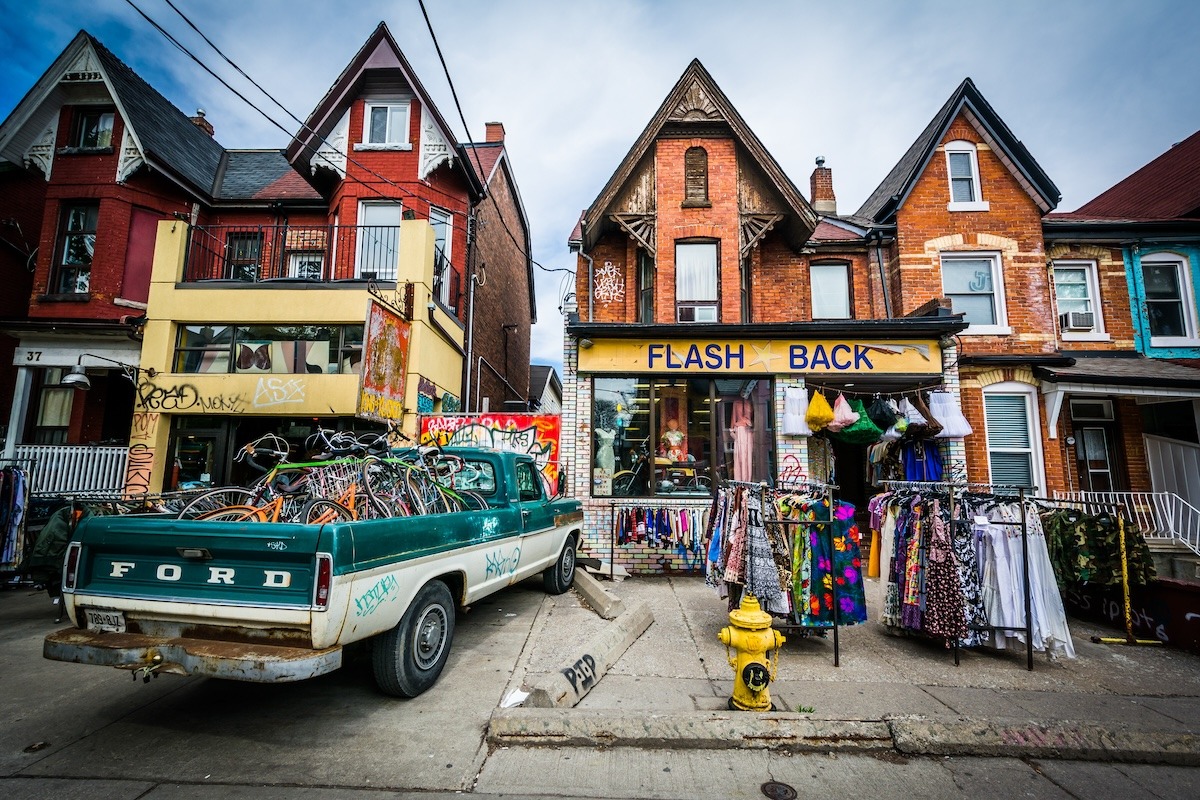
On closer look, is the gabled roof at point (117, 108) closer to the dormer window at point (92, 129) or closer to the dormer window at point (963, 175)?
the dormer window at point (92, 129)

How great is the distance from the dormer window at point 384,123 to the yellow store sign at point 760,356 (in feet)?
28.2

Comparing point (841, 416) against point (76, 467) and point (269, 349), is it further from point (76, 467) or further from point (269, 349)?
point (76, 467)

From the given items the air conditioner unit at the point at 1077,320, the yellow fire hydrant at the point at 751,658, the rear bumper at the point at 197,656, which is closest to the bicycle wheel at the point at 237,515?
the rear bumper at the point at 197,656

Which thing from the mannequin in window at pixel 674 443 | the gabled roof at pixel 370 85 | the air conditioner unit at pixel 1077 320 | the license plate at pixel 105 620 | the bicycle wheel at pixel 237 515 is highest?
the gabled roof at pixel 370 85

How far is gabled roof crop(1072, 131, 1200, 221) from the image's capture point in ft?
42.5

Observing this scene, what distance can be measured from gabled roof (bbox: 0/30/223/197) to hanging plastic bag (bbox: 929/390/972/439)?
17889 mm

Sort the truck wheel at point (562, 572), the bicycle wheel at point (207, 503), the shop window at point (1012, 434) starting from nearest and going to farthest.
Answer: the bicycle wheel at point (207, 503), the truck wheel at point (562, 572), the shop window at point (1012, 434)

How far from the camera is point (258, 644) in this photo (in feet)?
10.8

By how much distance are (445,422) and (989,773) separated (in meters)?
9.40

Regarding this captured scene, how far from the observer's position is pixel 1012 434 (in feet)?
35.3

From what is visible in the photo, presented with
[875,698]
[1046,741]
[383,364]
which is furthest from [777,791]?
[383,364]

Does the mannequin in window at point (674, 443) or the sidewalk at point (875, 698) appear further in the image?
the mannequin in window at point (674, 443)

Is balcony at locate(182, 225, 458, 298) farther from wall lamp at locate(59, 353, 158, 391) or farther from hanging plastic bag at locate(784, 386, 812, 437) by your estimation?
hanging plastic bag at locate(784, 386, 812, 437)

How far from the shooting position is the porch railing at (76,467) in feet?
33.4
